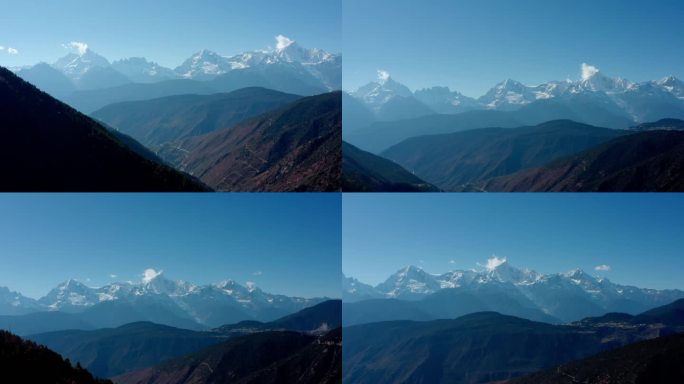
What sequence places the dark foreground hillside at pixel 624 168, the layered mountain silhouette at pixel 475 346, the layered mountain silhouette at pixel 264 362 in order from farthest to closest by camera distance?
the layered mountain silhouette at pixel 475 346 → the dark foreground hillside at pixel 624 168 → the layered mountain silhouette at pixel 264 362

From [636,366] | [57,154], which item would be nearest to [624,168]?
[636,366]

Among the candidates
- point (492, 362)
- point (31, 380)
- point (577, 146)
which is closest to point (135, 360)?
point (492, 362)

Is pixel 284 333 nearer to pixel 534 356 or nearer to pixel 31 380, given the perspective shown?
pixel 31 380

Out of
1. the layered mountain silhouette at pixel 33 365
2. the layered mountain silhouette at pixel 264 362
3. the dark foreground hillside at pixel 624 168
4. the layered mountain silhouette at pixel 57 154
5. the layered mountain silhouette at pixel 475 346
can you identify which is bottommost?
the layered mountain silhouette at pixel 475 346

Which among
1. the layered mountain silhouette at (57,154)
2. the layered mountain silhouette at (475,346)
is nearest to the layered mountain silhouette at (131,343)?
the layered mountain silhouette at (475,346)

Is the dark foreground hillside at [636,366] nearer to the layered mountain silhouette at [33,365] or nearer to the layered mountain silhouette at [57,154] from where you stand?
the layered mountain silhouette at [57,154]

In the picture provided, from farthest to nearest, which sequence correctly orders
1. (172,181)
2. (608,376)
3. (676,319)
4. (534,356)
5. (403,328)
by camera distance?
(403,328) < (534,356) < (676,319) < (608,376) < (172,181)

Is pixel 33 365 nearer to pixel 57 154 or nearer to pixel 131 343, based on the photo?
pixel 57 154
